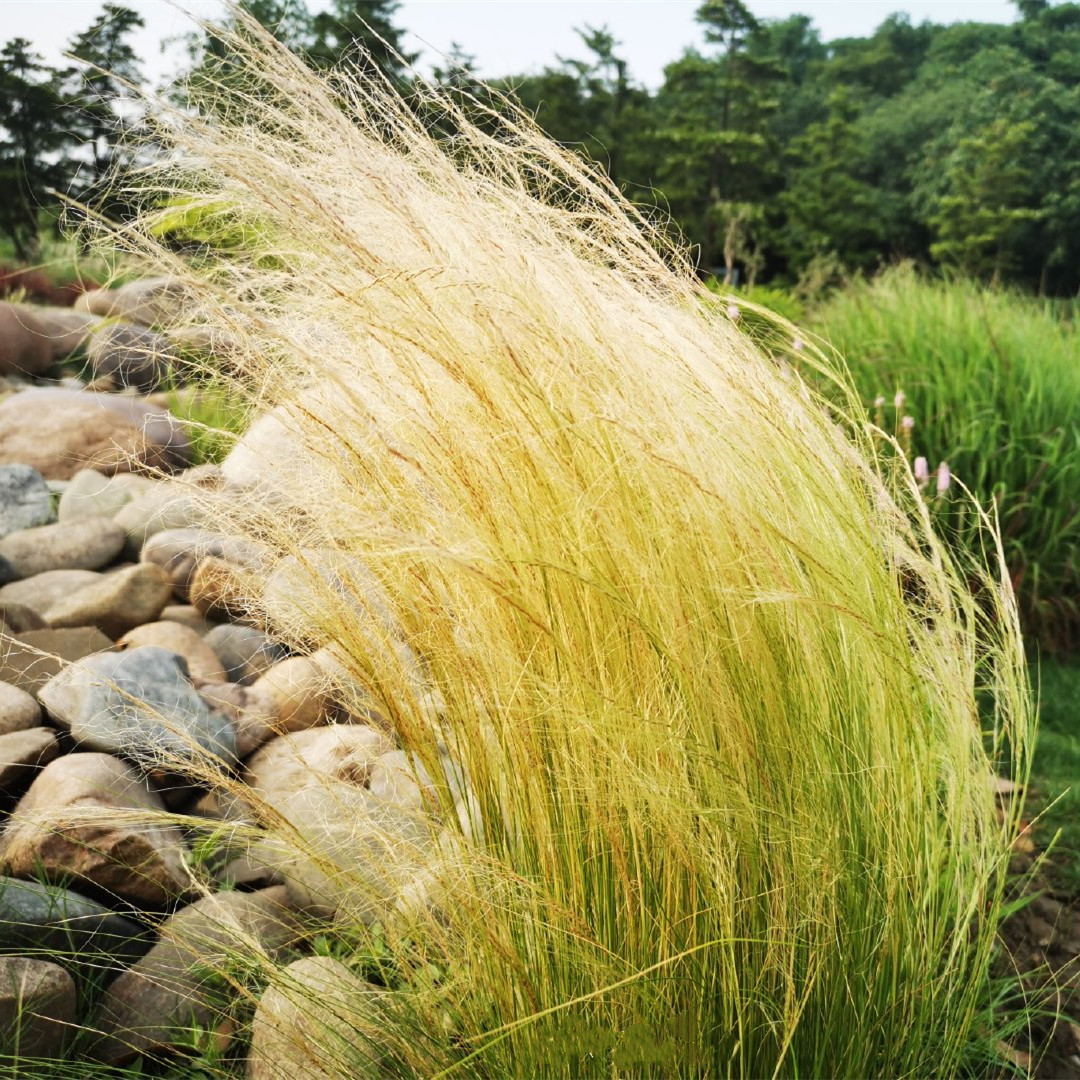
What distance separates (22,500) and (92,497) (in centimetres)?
25

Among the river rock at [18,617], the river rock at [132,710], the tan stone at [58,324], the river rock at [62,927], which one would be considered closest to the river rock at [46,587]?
the river rock at [18,617]

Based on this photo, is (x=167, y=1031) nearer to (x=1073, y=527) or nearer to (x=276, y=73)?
(x=276, y=73)

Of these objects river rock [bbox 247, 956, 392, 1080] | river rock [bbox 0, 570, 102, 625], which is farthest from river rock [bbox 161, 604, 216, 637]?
river rock [bbox 247, 956, 392, 1080]

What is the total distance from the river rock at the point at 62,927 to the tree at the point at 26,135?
695cm

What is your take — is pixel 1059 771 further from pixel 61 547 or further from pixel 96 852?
pixel 61 547

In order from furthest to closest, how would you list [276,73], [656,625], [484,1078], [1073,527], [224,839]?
[1073,527] < [224,839] < [276,73] < [484,1078] < [656,625]

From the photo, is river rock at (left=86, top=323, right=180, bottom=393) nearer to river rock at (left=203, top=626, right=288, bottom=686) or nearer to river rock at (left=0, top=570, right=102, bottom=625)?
river rock at (left=0, top=570, right=102, bottom=625)

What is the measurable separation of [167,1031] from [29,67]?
895 centimetres

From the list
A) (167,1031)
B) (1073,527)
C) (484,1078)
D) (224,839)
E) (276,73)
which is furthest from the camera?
(1073,527)

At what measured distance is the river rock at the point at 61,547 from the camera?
356 centimetres

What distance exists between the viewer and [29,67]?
331 inches

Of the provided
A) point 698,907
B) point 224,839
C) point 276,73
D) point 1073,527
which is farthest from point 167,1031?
point 1073,527

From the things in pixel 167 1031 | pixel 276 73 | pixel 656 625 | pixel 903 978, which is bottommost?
pixel 167 1031

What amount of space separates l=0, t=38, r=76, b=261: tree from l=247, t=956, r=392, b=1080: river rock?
→ 7.47 m
